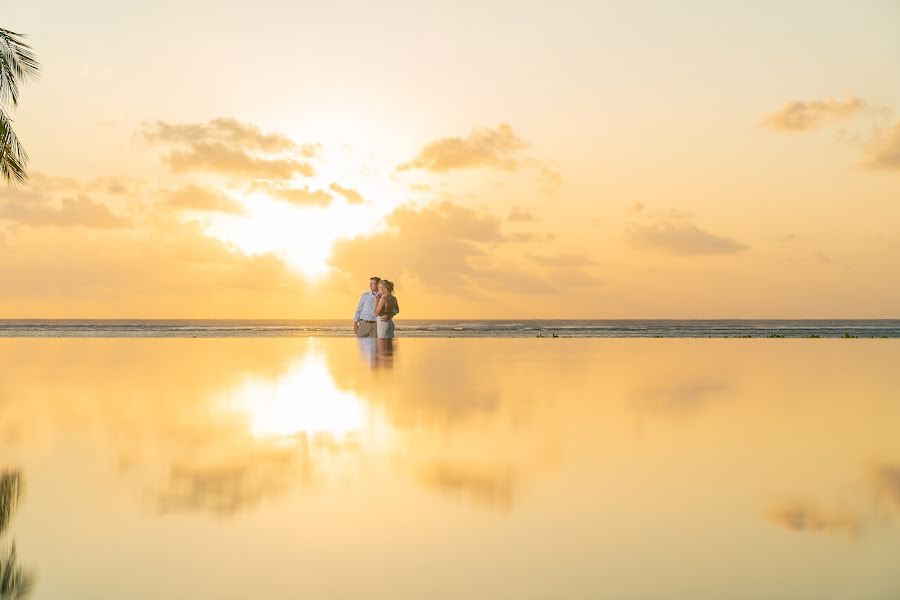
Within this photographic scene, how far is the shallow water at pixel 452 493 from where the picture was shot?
4.09 meters

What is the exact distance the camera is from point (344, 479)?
20.9 feet

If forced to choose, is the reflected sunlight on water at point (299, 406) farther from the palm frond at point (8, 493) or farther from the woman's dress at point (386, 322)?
the woman's dress at point (386, 322)

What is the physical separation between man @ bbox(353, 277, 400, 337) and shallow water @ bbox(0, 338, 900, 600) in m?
14.6

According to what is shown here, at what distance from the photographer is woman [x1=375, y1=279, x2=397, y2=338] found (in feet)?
89.0

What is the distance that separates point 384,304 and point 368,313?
9.33 feet

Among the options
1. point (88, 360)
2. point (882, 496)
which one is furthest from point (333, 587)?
point (88, 360)

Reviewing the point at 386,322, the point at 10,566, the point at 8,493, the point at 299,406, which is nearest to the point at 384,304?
the point at 386,322

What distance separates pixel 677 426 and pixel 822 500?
3439 mm

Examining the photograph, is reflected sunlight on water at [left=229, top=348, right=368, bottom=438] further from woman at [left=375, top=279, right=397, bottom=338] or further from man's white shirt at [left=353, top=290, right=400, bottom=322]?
man's white shirt at [left=353, top=290, right=400, bottom=322]


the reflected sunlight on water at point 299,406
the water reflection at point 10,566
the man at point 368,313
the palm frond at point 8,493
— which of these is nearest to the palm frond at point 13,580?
the water reflection at point 10,566

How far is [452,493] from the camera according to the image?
5.88 metres

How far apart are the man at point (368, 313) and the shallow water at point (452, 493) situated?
1464 cm

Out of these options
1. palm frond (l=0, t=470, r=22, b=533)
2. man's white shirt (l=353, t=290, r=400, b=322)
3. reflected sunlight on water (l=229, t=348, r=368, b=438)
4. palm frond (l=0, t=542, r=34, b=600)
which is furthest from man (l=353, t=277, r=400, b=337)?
palm frond (l=0, t=542, r=34, b=600)

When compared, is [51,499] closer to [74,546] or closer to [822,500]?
[74,546]
